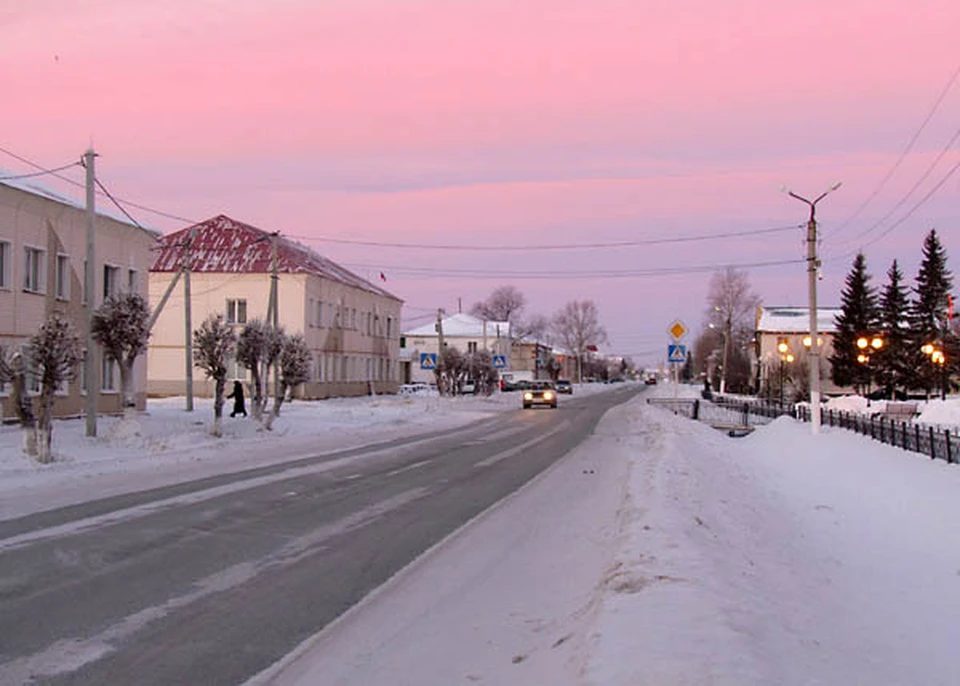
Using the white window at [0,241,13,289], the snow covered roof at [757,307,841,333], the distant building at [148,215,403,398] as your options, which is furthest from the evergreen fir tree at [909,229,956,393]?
the white window at [0,241,13,289]

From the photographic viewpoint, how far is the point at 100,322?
23609 millimetres

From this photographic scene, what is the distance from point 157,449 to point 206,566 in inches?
560

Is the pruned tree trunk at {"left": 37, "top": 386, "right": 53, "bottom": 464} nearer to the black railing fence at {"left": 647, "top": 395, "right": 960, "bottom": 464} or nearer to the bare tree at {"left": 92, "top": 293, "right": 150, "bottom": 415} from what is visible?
the bare tree at {"left": 92, "top": 293, "right": 150, "bottom": 415}

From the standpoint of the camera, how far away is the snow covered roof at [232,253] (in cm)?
5684

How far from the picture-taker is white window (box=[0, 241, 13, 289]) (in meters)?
26.9

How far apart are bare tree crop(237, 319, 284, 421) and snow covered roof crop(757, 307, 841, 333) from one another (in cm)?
7894

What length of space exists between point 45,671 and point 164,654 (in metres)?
0.73

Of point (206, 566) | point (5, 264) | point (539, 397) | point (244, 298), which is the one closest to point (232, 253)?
point (244, 298)

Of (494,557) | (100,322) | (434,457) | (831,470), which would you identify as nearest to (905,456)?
(831,470)

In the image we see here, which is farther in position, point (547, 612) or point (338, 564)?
point (338, 564)

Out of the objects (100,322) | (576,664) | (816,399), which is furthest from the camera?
(816,399)

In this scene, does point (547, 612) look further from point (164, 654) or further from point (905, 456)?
point (905, 456)

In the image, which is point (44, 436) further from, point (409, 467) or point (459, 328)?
point (459, 328)

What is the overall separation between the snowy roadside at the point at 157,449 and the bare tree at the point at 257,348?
1100mm
